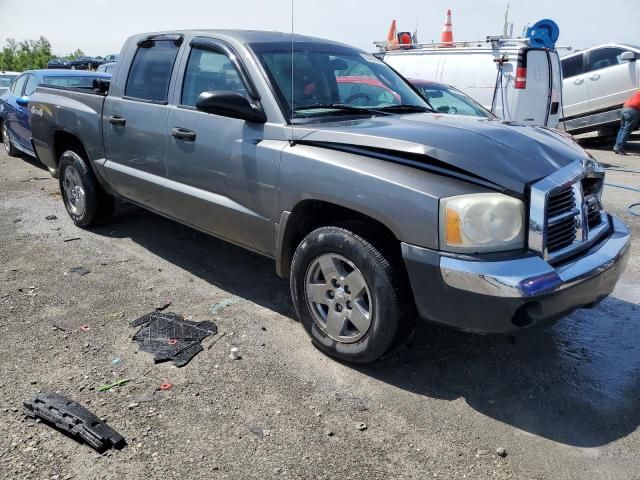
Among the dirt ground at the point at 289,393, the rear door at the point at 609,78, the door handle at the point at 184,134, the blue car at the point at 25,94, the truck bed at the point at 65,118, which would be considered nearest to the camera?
the dirt ground at the point at 289,393

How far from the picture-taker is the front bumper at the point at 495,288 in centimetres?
259

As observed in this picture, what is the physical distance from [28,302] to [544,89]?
8466 mm

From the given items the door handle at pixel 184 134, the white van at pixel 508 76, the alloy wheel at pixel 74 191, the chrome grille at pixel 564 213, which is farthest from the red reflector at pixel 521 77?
the alloy wheel at pixel 74 191

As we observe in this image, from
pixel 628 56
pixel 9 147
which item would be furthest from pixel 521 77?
pixel 9 147

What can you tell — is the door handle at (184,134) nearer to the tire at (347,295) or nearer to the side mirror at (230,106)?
the side mirror at (230,106)

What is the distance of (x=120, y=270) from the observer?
4742 millimetres

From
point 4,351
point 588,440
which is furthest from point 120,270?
point 588,440

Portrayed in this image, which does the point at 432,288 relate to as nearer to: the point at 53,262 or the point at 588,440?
the point at 588,440

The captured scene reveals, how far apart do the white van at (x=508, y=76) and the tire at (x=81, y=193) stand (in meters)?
6.72

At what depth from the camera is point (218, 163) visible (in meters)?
3.77

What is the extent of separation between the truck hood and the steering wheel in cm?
42

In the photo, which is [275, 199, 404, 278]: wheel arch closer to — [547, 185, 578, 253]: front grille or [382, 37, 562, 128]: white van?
[547, 185, 578, 253]: front grille

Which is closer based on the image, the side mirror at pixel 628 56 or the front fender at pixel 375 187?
the front fender at pixel 375 187

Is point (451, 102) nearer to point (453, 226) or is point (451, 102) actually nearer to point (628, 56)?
point (453, 226)
